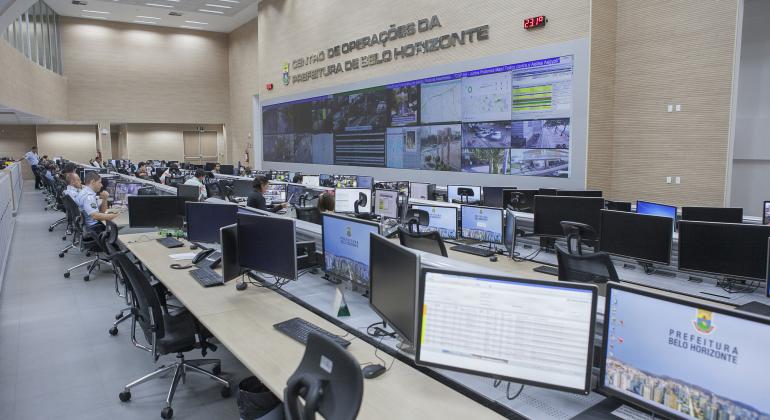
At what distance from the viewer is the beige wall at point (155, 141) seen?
2484 cm

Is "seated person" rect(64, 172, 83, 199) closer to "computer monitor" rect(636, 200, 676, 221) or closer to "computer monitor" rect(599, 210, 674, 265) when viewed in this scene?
"computer monitor" rect(599, 210, 674, 265)

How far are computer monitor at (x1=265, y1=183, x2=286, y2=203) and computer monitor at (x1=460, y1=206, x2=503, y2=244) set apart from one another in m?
4.85

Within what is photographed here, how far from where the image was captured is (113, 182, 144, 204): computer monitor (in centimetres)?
845

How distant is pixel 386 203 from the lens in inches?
281

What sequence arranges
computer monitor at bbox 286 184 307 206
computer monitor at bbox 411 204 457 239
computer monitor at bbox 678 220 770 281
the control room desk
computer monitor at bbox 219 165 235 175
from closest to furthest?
1. the control room desk
2. computer monitor at bbox 678 220 770 281
3. computer monitor at bbox 411 204 457 239
4. computer monitor at bbox 286 184 307 206
5. computer monitor at bbox 219 165 235 175

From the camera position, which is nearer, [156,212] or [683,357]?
[683,357]

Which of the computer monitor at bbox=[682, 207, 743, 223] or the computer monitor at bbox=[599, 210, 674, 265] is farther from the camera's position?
the computer monitor at bbox=[682, 207, 743, 223]

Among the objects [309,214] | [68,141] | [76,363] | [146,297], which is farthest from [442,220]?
[68,141]

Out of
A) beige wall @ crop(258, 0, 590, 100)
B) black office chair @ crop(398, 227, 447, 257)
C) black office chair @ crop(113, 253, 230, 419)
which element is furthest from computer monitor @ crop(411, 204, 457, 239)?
beige wall @ crop(258, 0, 590, 100)

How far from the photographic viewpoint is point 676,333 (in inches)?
64.9

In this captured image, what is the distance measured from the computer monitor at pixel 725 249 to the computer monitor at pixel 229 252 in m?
3.33

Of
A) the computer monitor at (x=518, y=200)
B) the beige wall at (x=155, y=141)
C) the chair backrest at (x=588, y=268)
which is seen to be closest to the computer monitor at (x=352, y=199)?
the computer monitor at (x=518, y=200)

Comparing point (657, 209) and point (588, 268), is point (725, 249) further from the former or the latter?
point (657, 209)

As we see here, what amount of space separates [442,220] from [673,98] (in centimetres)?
513
